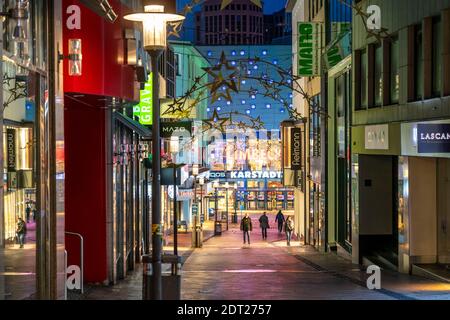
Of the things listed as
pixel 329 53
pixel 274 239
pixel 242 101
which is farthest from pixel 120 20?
pixel 242 101

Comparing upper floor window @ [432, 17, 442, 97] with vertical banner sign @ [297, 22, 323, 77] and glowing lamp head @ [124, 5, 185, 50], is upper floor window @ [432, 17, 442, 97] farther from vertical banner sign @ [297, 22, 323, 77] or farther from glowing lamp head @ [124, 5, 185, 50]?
vertical banner sign @ [297, 22, 323, 77]

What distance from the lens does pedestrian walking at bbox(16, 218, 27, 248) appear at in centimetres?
1165

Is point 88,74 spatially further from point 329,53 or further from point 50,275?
point 329,53

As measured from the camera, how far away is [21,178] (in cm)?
1201

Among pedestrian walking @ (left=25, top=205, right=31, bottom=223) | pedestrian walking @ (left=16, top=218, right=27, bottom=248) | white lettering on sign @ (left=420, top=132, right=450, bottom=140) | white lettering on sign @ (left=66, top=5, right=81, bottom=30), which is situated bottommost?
pedestrian walking @ (left=16, top=218, right=27, bottom=248)

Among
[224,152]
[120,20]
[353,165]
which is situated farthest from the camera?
[224,152]

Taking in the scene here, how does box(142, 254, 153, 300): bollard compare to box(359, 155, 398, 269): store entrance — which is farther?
box(359, 155, 398, 269): store entrance

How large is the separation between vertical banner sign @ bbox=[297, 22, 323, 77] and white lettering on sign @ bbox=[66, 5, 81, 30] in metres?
21.0

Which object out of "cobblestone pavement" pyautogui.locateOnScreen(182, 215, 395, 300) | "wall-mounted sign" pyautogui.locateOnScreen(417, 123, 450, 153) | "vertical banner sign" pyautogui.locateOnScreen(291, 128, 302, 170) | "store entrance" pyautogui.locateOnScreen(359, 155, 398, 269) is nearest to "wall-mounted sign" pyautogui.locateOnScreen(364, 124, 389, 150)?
"store entrance" pyautogui.locateOnScreen(359, 155, 398, 269)

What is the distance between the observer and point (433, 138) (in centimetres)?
1941

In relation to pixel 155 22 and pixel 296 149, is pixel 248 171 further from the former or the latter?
pixel 155 22

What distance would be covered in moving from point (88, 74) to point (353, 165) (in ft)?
48.7

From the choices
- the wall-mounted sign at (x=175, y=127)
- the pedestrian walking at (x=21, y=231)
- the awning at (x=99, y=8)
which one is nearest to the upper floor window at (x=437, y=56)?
the awning at (x=99, y=8)

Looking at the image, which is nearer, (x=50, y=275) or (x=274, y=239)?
(x=50, y=275)
